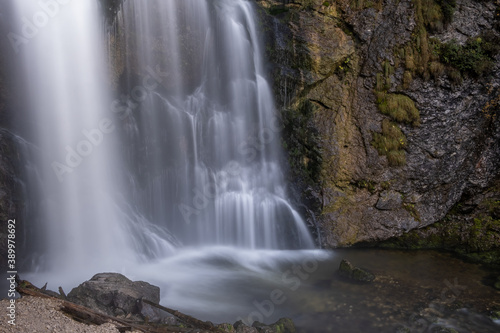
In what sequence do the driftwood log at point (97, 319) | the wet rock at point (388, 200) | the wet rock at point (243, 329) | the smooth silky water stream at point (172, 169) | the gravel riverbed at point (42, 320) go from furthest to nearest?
the wet rock at point (388, 200), the smooth silky water stream at point (172, 169), the wet rock at point (243, 329), the driftwood log at point (97, 319), the gravel riverbed at point (42, 320)

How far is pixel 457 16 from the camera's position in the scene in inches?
374

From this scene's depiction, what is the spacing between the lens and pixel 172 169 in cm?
970

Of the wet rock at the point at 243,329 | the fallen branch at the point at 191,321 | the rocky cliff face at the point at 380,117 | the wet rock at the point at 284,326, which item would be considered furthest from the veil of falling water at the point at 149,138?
the wet rock at the point at 284,326

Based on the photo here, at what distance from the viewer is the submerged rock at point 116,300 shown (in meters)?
5.86

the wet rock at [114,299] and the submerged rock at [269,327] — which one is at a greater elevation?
the wet rock at [114,299]

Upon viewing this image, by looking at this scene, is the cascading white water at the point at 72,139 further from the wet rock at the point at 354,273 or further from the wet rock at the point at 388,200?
the wet rock at the point at 388,200

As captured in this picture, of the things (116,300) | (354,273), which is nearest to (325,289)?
(354,273)

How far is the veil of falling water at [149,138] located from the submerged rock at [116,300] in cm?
195

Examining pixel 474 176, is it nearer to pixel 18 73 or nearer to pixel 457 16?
pixel 457 16

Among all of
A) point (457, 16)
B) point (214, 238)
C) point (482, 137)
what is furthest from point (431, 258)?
point (457, 16)

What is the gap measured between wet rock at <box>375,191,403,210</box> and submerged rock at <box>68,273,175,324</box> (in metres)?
5.91

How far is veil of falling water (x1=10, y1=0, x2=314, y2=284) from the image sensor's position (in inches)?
332

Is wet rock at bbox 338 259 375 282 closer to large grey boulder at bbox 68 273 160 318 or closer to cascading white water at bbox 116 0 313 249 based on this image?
cascading white water at bbox 116 0 313 249

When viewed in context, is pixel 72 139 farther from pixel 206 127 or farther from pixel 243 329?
pixel 243 329
